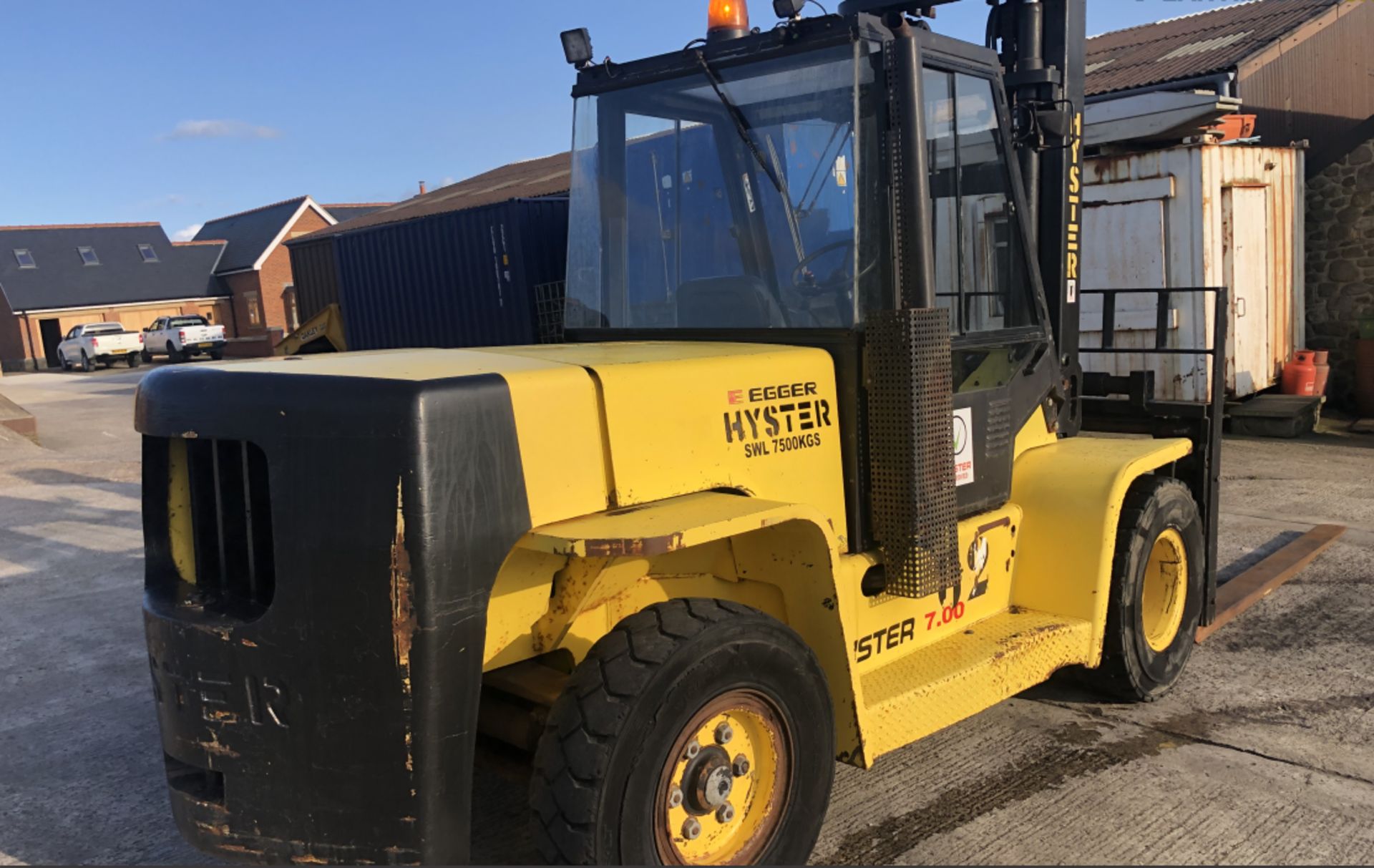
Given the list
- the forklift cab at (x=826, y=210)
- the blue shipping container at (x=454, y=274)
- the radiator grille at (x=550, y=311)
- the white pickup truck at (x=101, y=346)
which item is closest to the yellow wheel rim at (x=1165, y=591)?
the forklift cab at (x=826, y=210)

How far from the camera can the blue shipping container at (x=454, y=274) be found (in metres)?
5.23

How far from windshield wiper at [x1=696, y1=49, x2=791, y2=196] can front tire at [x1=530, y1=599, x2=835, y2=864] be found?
1.46 metres

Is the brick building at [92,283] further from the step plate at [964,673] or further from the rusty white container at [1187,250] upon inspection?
the step plate at [964,673]

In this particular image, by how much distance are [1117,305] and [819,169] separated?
941 cm

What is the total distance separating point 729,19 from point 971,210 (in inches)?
43.9

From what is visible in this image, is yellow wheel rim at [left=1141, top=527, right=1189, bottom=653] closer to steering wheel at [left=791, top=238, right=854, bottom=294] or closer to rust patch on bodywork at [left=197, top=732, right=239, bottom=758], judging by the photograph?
steering wheel at [left=791, top=238, right=854, bottom=294]

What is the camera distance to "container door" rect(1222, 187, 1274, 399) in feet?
38.7

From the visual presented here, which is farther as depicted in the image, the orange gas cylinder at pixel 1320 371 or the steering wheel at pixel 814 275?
the orange gas cylinder at pixel 1320 371

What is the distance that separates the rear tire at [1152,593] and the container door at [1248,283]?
7876mm

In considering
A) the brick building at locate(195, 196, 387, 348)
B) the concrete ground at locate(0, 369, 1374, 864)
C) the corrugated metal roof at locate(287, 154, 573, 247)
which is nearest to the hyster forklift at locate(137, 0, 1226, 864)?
the concrete ground at locate(0, 369, 1374, 864)

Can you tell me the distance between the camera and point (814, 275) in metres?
3.60

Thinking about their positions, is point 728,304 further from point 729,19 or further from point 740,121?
point 729,19

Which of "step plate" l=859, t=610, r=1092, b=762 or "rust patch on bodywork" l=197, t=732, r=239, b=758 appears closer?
"rust patch on bodywork" l=197, t=732, r=239, b=758

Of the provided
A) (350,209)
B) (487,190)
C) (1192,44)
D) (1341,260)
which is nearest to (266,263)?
(350,209)
